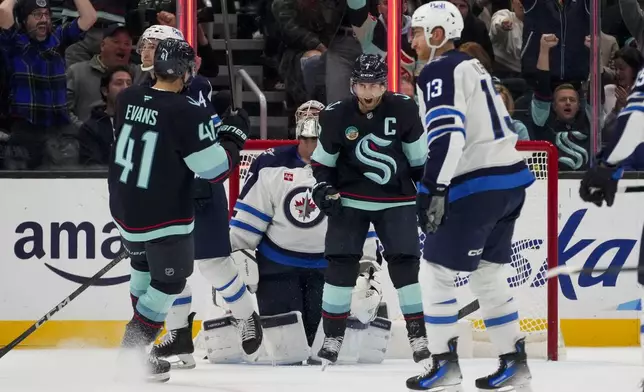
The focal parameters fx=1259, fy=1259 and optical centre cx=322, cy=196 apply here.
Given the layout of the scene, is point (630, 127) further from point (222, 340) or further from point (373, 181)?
point (222, 340)

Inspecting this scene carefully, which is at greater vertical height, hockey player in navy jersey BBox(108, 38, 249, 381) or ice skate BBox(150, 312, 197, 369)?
hockey player in navy jersey BBox(108, 38, 249, 381)

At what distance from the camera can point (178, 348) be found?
4.88 meters

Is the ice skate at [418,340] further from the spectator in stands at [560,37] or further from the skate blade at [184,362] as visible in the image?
the spectator in stands at [560,37]

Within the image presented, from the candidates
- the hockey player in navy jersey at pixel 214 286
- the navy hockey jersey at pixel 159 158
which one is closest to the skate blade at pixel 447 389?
the navy hockey jersey at pixel 159 158

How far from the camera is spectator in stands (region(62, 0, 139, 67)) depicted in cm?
593

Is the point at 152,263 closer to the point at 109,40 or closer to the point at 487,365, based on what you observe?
the point at 487,365

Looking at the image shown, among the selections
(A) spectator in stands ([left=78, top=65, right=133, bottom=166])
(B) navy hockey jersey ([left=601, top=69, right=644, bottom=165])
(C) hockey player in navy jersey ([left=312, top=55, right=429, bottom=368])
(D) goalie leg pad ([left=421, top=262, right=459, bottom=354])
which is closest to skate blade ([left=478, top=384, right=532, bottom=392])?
(D) goalie leg pad ([left=421, top=262, right=459, bottom=354])

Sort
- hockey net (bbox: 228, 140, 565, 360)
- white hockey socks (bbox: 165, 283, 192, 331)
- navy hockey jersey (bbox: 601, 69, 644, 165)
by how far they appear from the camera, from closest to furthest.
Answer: navy hockey jersey (bbox: 601, 69, 644, 165)
white hockey socks (bbox: 165, 283, 192, 331)
hockey net (bbox: 228, 140, 565, 360)

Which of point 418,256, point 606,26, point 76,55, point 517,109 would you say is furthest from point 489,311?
point 76,55

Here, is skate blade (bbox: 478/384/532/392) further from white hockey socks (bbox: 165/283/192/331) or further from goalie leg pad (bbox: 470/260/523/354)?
white hockey socks (bbox: 165/283/192/331)

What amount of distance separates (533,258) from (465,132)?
172cm

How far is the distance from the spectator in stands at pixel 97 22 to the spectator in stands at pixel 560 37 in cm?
188

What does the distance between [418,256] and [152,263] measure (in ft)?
3.35

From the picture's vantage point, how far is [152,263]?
4.31 meters
